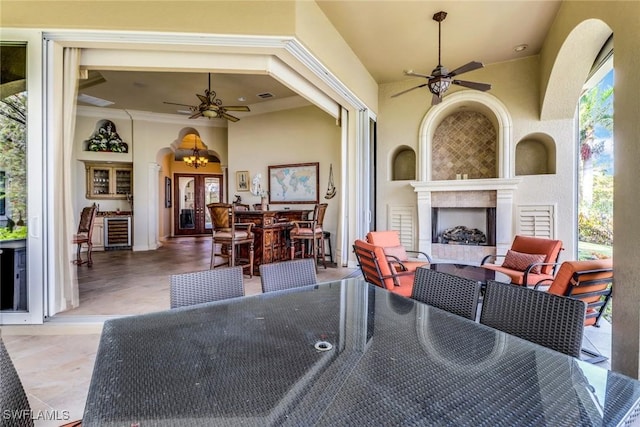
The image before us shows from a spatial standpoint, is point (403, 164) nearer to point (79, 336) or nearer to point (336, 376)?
point (79, 336)

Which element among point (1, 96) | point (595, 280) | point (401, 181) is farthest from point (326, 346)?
point (401, 181)

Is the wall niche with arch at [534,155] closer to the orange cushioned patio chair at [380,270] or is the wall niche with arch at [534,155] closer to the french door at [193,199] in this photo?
the orange cushioned patio chair at [380,270]

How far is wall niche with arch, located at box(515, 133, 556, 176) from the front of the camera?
17.6 feet

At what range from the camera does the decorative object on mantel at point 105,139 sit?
7516 mm

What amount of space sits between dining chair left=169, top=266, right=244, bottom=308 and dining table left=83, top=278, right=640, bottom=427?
0.19 meters

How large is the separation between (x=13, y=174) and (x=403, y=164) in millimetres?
6005

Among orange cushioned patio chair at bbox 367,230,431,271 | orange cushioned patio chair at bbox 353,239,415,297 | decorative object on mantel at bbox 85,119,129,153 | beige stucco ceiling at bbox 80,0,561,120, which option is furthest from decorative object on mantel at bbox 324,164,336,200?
decorative object on mantel at bbox 85,119,129,153

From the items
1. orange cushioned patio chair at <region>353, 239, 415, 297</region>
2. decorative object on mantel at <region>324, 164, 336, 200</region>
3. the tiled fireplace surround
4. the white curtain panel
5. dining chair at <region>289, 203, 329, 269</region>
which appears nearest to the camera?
orange cushioned patio chair at <region>353, 239, 415, 297</region>

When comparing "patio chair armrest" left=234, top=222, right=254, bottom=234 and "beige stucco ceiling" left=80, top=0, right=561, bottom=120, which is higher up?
"beige stucco ceiling" left=80, top=0, right=561, bottom=120

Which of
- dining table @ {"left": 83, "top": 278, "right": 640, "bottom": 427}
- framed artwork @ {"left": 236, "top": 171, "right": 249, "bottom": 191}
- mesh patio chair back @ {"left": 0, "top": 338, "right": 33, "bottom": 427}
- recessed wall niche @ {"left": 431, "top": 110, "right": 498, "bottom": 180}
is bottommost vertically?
mesh patio chair back @ {"left": 0, "top": 338, "right": 33, "bottom": 427}

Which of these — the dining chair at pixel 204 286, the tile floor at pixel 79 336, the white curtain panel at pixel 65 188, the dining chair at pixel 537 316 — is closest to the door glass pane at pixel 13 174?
the white curtain panel at pixel 65 188

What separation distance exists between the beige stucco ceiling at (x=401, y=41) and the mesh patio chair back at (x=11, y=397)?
→ 14.4 feet

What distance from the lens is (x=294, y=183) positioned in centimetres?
698

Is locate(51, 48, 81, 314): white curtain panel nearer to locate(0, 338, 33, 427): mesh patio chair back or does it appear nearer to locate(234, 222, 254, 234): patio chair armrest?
locate(234, 222, 254, 234): patio chair armrest
